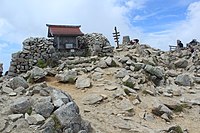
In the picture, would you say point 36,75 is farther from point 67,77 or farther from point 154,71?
point 154,71

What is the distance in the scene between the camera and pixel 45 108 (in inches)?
399

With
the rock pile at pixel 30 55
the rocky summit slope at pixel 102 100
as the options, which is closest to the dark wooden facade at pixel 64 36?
the rock pile at pixel 30 55

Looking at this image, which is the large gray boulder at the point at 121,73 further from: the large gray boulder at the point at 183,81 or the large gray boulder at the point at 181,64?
the large gray boulder at the point at 181,64

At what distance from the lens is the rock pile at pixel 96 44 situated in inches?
971

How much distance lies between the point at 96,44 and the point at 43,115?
15.1 meters

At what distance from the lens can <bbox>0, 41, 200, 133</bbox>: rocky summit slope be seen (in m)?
9.94

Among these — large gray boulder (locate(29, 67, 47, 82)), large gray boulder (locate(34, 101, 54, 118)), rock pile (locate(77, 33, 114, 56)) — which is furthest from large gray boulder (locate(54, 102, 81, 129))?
rock pile (locate(77, 33, 114, 56))

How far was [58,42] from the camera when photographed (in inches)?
998

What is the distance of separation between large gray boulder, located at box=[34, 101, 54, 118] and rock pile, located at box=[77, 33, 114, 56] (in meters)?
14.2

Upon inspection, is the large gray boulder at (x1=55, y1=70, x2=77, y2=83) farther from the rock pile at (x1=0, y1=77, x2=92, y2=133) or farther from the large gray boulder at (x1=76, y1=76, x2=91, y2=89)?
the rock pile at (x1=0, y1=77, x2=92, y2=133)

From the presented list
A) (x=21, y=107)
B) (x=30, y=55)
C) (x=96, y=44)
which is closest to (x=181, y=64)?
(x=96, y=44)

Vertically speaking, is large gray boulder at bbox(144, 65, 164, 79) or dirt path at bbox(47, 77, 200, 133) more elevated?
large gray boulder at bbox(144, 65, 164, 79)

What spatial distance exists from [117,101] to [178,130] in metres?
3.22

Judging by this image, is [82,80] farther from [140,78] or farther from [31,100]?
[31,100]
